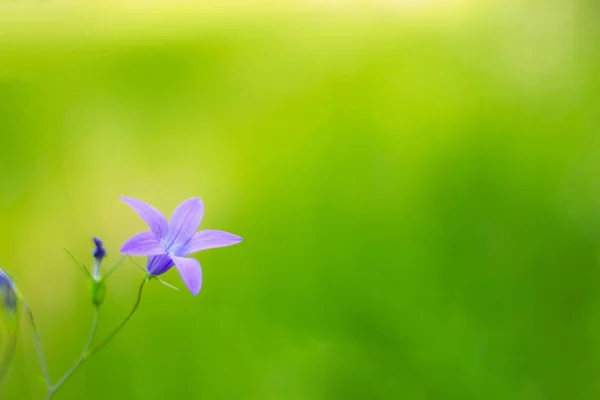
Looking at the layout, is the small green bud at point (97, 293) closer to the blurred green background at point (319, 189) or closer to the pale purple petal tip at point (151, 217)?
the pale purple petal tip at point (151, 217)

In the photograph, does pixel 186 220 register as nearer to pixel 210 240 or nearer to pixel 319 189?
pixel 210 240

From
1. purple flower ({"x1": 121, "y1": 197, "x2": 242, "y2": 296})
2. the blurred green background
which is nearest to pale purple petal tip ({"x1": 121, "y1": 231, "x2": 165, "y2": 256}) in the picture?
purple flower ({"x1": 121, "y1": 197, "x2": 242, "y2": 296})

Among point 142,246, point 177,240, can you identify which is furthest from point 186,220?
point 142,246

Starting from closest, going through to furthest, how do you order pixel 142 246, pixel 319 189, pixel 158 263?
pixel 142 246 < pixel 158 263 < pixel 319 189

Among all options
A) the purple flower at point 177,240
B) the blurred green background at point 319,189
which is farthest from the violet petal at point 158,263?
the blurred green background at point 319,189

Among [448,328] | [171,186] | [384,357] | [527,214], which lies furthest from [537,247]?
[171,186]

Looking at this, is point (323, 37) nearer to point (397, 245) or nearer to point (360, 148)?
point (360, 148)

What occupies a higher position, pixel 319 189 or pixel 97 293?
pixel 319 189
